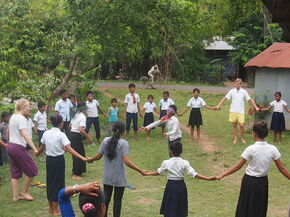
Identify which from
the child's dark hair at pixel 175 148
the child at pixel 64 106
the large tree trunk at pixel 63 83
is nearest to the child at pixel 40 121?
the child at pixel 64 106

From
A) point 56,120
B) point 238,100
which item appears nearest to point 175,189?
point 56,120

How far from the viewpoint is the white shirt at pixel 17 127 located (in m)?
7.65

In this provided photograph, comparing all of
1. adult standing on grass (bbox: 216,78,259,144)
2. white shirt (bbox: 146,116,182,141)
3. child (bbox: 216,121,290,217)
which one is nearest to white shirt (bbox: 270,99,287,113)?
adult standing on grass (bbox: 216,78,259,144)

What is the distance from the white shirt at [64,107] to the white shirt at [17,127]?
4.30 meters

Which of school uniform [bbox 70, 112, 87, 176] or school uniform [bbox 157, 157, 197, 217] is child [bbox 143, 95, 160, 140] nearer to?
school uniform [bbox 70, 112, 87, 176]

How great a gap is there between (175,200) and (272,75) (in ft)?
30.5

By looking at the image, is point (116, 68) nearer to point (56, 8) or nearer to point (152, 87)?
point (152, 87)

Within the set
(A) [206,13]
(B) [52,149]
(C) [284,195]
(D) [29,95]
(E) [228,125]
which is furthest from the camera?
(A) [206,13]

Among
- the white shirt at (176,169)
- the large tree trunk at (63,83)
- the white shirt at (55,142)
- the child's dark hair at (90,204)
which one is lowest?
→ the white shirt at (176,169)

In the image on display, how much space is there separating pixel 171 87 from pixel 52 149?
1970 cm

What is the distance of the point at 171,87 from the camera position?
26516 millimetres

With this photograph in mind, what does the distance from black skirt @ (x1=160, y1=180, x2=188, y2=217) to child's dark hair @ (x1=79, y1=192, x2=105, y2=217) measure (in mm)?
2811

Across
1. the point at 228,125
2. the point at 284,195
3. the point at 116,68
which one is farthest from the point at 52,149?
the point at 116,68

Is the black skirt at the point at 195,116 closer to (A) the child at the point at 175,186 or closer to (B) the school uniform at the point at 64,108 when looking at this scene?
(B) the school uniform at the point at 64,108
